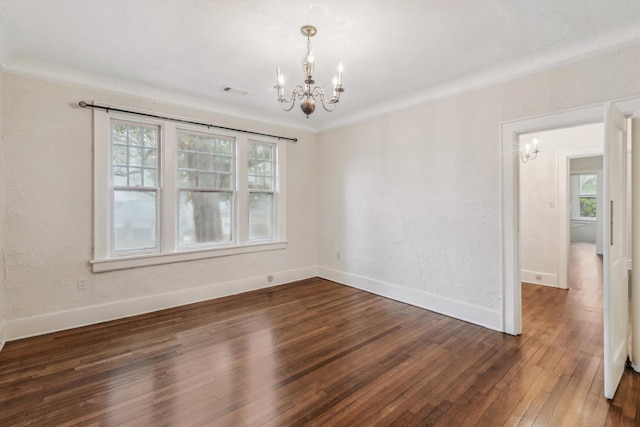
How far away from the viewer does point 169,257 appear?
383cm

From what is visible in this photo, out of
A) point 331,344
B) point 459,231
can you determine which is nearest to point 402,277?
point 459,231

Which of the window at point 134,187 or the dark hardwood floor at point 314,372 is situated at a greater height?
the window at point 134,187

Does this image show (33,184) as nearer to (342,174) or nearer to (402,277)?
(342,174)

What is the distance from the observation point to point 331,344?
9.33 feet

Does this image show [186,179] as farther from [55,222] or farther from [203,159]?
[55,222]

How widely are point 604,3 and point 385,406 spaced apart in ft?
10.5

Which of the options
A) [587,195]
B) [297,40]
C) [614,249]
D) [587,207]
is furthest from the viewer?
[587,207]

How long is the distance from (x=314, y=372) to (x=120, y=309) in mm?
2585

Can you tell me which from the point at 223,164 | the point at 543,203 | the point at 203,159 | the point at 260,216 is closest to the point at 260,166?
the point at 223,164

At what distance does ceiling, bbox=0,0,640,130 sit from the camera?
2148 millimetres

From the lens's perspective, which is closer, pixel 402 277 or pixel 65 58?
pixel 65 58

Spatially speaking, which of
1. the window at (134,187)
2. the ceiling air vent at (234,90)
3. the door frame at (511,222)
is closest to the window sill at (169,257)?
the window at (134,187)

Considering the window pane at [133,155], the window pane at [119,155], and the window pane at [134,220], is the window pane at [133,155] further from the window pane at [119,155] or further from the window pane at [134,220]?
the window pane at [134,220]

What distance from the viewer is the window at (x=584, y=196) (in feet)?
30.3
